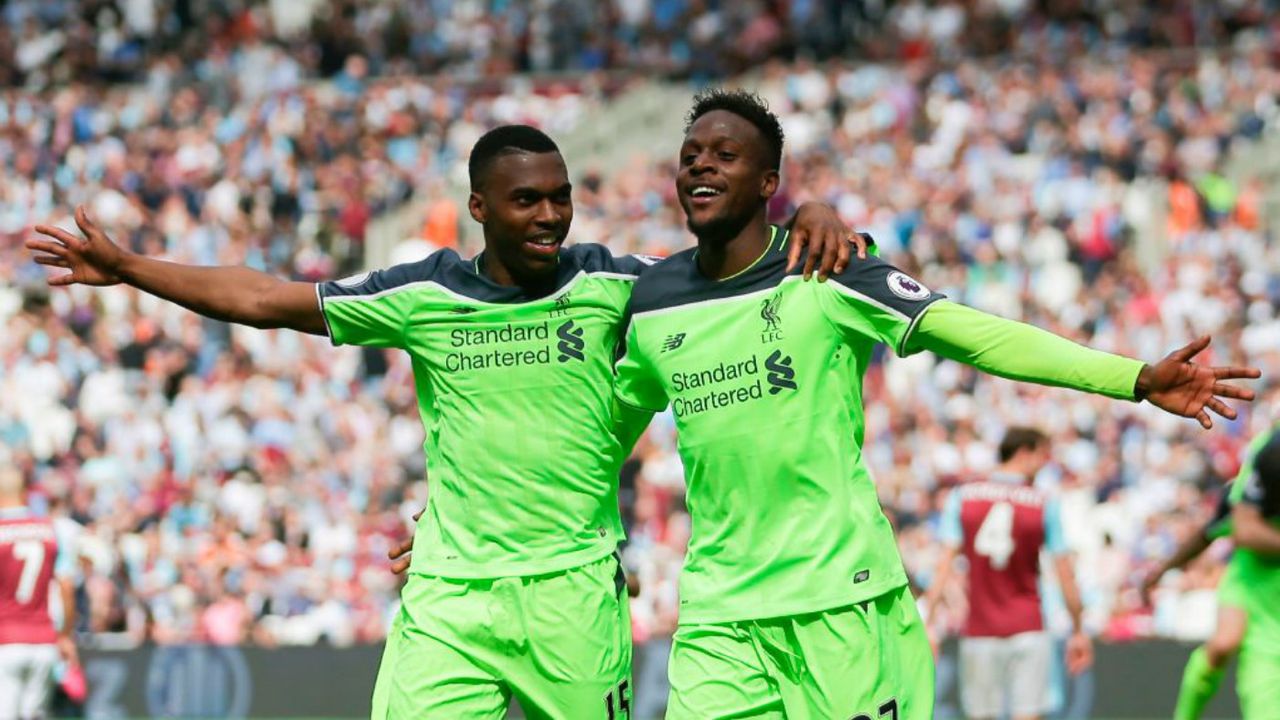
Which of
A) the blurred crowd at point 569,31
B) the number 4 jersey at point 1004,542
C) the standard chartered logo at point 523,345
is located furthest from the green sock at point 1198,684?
the blurred crowd at point 569,31

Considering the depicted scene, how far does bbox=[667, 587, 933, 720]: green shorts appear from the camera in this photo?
611 centimetres

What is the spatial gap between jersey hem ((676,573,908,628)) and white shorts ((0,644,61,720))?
22.5 ft

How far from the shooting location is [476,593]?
667 centimetres

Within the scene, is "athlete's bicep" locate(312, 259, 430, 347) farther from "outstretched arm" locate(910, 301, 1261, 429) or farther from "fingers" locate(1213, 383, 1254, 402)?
"fingers" locate(1213, 383, 1254, 402)

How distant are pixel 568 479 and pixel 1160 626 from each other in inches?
398

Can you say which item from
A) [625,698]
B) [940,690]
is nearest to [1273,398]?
[940,690]

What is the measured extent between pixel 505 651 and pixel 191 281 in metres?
1.47

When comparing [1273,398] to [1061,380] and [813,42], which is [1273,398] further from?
[1061,380]

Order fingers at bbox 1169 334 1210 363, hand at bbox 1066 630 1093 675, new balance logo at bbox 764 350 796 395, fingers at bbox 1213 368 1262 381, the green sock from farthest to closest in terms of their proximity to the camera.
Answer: hand at bbox 1066 630 1093 675
the green sock
new balance logo at bbox 764 350 796 395
fingers at bbox 1213 368 1262 381
fingers at bbox 1169 334 1210 363

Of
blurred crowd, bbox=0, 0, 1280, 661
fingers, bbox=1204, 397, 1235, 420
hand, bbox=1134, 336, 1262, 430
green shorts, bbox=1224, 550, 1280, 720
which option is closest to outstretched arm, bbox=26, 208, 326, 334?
hand, bbox=1134, 336, 1262, 430

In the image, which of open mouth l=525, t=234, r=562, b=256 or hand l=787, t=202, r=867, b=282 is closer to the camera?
hand l=787, t=202, r=867, b=282

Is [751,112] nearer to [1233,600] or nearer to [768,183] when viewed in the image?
[768,183]

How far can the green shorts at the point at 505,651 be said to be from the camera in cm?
660

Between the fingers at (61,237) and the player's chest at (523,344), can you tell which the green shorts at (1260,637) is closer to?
the player's chest at (523,344)
